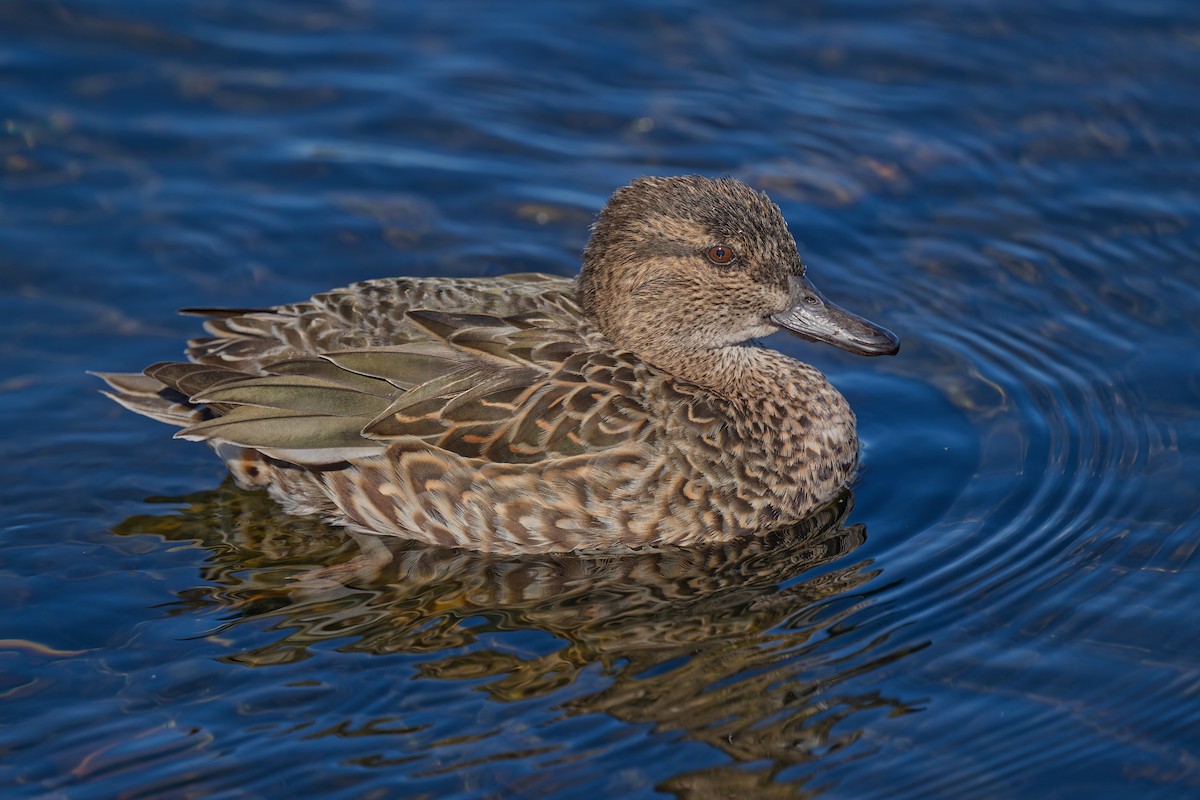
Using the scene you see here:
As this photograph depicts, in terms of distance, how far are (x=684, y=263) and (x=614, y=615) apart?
6.25 ft

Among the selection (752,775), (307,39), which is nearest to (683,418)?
(752,775)

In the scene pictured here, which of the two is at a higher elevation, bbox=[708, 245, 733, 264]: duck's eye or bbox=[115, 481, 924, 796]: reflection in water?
bbox=[708, 245, 733, 264]: duck's eye

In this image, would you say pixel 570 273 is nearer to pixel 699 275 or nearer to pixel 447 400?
pixel 699 275

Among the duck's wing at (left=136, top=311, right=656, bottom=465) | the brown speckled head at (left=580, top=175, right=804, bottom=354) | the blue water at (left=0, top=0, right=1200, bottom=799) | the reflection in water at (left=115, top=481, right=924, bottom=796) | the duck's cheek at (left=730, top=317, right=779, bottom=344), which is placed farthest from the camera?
the duck's cheek at (left=730, top=317, right=779, bottom=344)

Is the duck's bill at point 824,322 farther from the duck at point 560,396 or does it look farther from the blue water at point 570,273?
the blue water at point 570,273

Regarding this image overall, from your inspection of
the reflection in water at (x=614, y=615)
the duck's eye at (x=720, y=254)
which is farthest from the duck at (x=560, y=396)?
the reflection in water at (x=614, y=615)

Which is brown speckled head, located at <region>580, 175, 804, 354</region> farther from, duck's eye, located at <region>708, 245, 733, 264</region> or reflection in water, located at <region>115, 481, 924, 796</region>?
reflection in water, located at <region>115, 481, 924, 796</region>

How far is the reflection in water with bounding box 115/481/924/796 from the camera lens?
6914 mm

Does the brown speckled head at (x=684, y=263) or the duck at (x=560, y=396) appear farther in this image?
the brown speckled head at (x=684, y=263)

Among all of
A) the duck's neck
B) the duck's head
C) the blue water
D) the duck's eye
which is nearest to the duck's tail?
the blue water

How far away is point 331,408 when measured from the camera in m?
8.12

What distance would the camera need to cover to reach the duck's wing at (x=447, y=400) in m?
8.02

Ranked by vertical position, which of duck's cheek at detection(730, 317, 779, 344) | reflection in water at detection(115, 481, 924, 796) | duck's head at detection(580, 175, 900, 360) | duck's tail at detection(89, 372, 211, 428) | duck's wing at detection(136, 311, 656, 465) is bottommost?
reflection in water at detection(115, 481, 924, 796)

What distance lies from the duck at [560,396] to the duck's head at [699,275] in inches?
0.4
